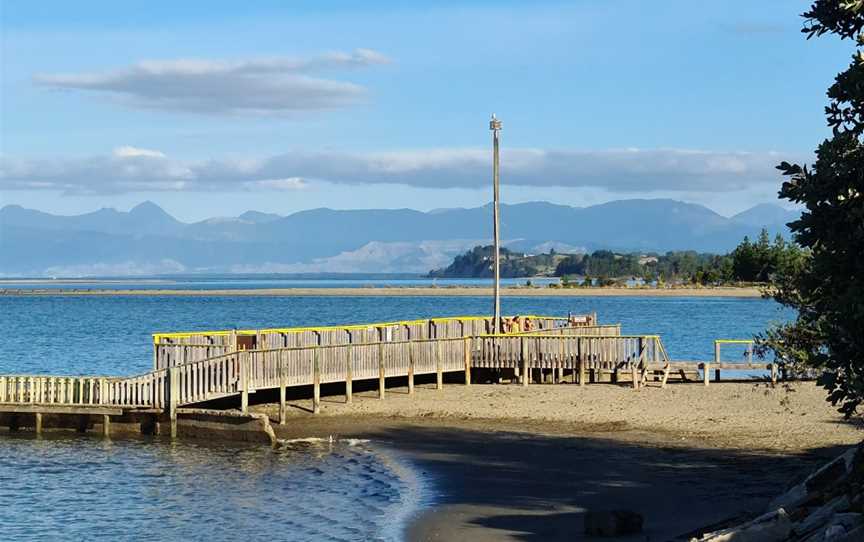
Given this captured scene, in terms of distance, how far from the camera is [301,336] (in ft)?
119

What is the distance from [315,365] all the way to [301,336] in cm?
375

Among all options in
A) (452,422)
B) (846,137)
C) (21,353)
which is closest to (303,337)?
(452,422)

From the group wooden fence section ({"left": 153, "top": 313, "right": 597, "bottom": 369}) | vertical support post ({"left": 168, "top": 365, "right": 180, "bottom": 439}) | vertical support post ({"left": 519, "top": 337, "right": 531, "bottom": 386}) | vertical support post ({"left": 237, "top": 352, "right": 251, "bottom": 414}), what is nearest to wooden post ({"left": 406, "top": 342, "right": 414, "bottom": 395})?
wooden fence section ({"left": 153, "top": 313, "right": 597, "bottom": 369})

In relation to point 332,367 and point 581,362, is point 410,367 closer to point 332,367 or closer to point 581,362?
point 332,367

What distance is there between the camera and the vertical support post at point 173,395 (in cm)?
2989

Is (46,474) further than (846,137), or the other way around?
(46,474)

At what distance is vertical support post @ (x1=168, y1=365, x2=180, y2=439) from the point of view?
2989 centimetres

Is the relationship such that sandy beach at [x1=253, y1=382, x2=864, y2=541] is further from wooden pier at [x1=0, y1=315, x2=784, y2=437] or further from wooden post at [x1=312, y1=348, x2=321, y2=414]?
wooden pier at [x1=0, y1=315, x2=784, y2=437]

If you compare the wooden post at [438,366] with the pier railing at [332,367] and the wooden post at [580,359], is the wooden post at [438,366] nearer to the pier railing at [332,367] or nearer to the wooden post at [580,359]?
the pier railing at [332,367]

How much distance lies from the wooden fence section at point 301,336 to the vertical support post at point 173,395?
1.74 m

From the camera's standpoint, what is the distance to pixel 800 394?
31625mm

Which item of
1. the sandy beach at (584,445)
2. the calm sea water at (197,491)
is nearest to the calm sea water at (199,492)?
the calm sea water at (197,491)

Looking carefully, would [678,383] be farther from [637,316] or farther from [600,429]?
[637,316]

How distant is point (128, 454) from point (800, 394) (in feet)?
56.1
